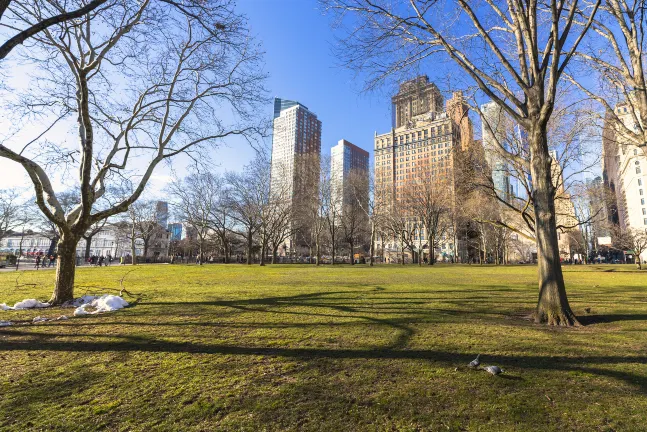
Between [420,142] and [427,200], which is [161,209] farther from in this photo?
[420,142]

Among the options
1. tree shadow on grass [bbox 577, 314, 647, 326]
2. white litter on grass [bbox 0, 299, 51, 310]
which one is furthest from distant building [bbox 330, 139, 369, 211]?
tree shadow on grass [bbox 577, 314, 647, 326]

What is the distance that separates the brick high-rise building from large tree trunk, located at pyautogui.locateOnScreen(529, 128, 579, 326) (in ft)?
10.1

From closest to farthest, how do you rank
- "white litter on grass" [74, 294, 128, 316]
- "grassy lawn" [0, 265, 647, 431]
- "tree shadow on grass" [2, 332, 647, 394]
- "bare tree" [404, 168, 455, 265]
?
"grassy lawn" [0, 265, 647, 431]
"tree shadow on grass" [2, 332, 647, 394]
"white litter on grass" [74, 294, 128, 316]
"bare tree" [404, 168, 455, 265]

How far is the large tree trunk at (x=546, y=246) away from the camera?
6.22 m

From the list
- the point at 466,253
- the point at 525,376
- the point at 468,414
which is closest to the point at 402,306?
the point at 525,376

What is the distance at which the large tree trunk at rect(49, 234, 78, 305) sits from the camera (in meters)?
7.96

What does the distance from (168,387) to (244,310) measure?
13.2ft

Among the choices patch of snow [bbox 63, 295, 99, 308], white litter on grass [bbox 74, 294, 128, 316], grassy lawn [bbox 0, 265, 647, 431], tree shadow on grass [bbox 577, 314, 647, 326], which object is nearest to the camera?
grassy lawn [bbox 0, 265, 647, 431]

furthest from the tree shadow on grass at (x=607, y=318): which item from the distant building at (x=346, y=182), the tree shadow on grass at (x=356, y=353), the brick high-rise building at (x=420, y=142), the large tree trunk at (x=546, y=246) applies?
the distant building at (x=346, y=182)

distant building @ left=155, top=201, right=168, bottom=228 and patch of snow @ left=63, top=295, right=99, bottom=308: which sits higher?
distant building @ left=155, top=201, right=168, bottom=228

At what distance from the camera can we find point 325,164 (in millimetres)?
40719

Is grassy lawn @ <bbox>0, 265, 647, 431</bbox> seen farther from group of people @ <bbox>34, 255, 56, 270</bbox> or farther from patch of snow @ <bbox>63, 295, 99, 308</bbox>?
group of people @ <bbox>34, 255, 56, 270</bbox>

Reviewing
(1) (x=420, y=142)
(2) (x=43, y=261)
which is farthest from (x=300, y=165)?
(2) (x=43, y=261)

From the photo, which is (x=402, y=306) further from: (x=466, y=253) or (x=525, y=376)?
(x=466, y=253)
